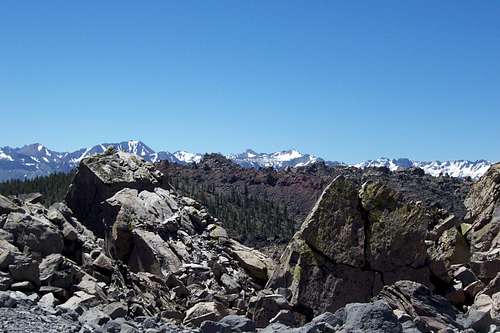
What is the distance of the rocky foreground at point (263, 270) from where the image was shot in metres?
16.6

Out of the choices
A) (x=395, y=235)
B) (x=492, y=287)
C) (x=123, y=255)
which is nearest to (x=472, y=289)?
(x=492, y=287)

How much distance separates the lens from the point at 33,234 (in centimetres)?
2439

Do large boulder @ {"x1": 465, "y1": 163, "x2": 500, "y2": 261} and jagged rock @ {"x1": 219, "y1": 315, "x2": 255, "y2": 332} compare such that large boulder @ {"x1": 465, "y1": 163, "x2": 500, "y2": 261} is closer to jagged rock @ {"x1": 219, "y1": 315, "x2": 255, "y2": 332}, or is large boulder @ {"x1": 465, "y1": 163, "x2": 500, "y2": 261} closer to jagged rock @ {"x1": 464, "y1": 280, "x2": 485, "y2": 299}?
jagged rock @ {"x1": 464, "y1": 280, "x2": 485, "y2": 299}

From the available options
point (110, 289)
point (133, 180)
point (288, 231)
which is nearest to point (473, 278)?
point (110, 289)

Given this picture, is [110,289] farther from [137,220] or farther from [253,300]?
[137,220]

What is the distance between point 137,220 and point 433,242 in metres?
15.7

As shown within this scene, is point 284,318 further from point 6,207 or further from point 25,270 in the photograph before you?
point 6,207

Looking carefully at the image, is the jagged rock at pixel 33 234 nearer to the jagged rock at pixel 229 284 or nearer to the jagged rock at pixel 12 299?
the jagged rock at pixel 12 299

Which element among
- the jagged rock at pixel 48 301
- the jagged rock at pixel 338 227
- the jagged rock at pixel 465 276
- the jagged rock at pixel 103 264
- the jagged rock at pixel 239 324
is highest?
the jagged rock at pixel 338 227

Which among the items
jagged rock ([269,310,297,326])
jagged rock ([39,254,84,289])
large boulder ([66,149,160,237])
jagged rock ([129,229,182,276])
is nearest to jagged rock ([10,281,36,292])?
jagged rock ([39,254,84,289])

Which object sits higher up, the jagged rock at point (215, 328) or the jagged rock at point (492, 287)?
the jagged rock at point (492, 287)

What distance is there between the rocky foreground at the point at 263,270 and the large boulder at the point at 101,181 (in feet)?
6.11

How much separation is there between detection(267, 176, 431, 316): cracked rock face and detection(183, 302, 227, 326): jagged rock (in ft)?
10.1

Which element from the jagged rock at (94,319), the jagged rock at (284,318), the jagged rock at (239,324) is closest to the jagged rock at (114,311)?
the jagged rock at (94,319)
